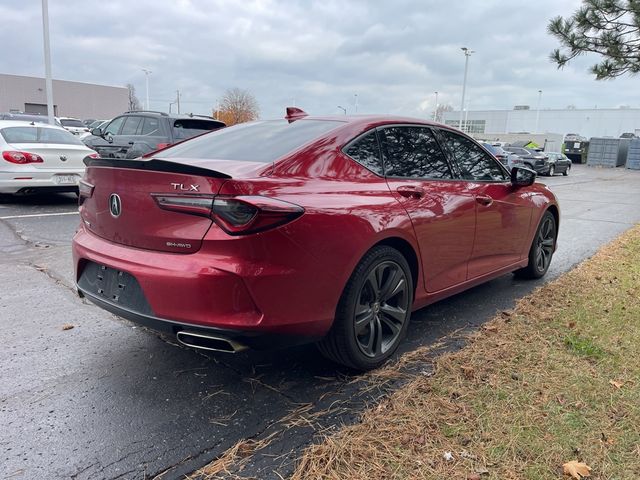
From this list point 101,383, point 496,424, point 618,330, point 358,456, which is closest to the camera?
point 358,456

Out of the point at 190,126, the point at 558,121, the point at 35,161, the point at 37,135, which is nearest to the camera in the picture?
the point at 35,161

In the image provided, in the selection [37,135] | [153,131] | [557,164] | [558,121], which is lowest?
[557,164]

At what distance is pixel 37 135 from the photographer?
9156 millimetres

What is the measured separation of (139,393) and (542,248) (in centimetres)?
443

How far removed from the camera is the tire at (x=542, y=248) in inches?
211

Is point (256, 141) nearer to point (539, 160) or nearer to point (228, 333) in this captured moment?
point (228, 333)

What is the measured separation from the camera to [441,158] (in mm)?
3932

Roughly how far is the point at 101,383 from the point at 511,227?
11.7ft

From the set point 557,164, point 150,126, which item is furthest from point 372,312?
point 557,164

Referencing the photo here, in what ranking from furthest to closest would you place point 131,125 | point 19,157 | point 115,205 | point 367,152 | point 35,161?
1. point 131,125
2. point 35,161
3. point 19,157
4. point 367,152
5. point 115,205

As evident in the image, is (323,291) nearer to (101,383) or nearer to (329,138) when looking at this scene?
(329,138)

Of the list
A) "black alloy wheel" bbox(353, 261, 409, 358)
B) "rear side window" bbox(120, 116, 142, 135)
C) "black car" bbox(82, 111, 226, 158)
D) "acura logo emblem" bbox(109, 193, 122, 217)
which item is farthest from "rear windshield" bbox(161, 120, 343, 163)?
"rear side window" bbox(120, 116, 142, 135)

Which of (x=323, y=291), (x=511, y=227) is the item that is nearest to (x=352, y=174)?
(x=323, y=291)

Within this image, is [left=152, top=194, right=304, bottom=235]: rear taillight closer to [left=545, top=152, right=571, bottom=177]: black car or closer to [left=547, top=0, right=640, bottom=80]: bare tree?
[left=547, top=0, right=640, bottom=80]: bare tree
